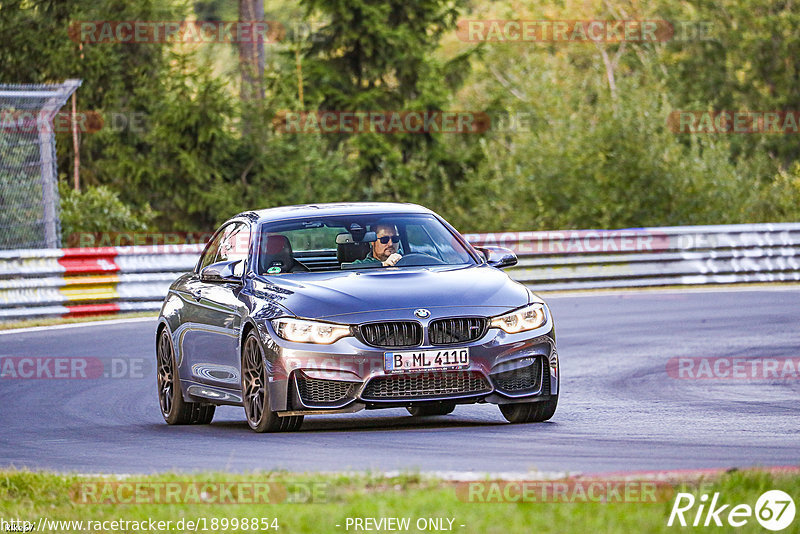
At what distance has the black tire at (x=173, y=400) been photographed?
11.9 meters

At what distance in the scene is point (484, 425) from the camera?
10.7m

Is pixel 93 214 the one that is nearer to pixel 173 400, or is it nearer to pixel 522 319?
pixel 173 400

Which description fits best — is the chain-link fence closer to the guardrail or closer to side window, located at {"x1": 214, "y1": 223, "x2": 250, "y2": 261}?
the guardrail

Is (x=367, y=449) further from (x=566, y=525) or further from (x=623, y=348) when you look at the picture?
(x=623, y=348)

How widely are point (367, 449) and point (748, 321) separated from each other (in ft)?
37.3

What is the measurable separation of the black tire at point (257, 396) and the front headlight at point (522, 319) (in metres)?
1.44

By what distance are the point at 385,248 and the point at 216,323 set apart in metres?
1.30

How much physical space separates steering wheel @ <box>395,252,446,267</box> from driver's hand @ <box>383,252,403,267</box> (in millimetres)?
24

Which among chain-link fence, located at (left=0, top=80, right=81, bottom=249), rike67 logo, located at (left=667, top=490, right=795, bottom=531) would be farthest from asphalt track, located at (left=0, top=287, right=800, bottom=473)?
chain-link fence, located at (left=0, top=80, right=81, bottom=249)

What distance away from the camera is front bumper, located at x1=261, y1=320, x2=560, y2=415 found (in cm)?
992

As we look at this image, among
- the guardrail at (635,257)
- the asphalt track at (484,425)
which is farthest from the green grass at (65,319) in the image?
the asphalt track at (484,425)
